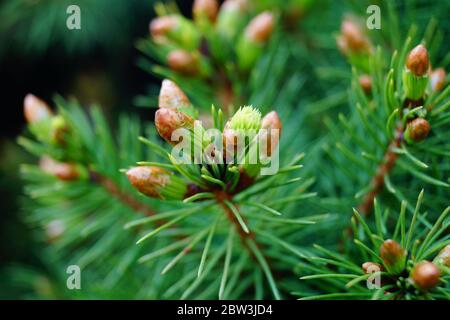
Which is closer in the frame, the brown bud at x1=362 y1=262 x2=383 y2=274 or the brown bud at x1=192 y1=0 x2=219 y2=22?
the brown bud at x1=362 y1=262 x2=383 y2=274

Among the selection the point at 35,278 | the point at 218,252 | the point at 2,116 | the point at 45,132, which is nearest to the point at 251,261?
the point at 218,252

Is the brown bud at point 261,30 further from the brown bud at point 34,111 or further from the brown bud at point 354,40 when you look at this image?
the brown bud at point 34,111

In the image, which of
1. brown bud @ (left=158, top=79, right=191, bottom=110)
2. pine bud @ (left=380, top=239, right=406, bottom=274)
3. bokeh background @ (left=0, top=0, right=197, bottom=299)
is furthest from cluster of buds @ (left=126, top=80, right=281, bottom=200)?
bokeh background @ (left=0, top=0, right=197, bottom=299)

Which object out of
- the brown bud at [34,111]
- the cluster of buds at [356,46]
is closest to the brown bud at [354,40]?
the cluster of buds at [356,46]

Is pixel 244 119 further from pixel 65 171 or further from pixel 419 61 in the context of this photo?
pixel 65 171

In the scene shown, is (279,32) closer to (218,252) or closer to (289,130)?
(289,130)

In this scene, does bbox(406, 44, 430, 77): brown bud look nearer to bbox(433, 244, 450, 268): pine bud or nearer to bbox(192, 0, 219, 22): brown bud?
bbox(433, 244, 450, 268): pine bud
